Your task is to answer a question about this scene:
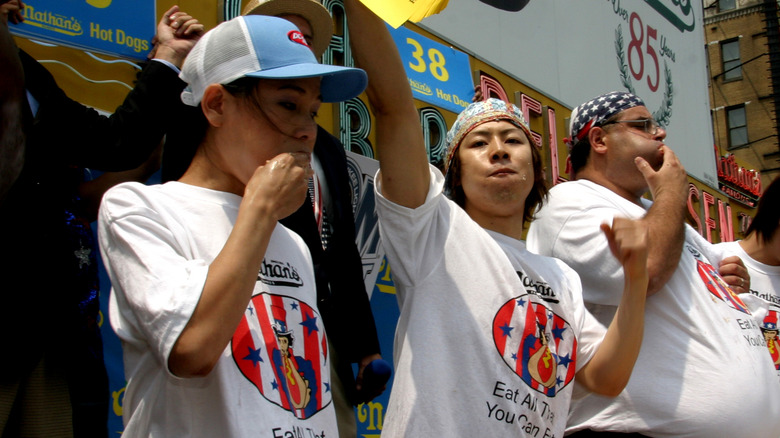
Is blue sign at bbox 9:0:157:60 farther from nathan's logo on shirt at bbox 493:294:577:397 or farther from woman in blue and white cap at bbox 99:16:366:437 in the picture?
nathan's logo on shirt at bbox 493:294:577:397

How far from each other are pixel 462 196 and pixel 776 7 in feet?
79.8

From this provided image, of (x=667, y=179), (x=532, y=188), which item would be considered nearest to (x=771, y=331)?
(x=667, y=179)

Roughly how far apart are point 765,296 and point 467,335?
2.02m

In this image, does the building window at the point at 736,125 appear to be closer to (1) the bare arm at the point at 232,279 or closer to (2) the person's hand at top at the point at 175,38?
(2) the person's hand at top at the point at 175,38

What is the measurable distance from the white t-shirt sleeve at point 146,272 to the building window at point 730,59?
1112 inches

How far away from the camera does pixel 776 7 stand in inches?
899

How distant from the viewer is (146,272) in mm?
1270

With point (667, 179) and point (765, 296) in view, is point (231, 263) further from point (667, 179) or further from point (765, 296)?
point (765, 296)

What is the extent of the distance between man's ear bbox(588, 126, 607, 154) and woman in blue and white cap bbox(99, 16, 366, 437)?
1289 millimetres

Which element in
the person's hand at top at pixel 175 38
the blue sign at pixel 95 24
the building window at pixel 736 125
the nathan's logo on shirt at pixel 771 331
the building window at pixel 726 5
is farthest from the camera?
the building window at pixel 726 5

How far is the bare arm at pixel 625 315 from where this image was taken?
A: 195 centimetres

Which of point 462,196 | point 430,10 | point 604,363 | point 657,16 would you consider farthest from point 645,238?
point 657,16

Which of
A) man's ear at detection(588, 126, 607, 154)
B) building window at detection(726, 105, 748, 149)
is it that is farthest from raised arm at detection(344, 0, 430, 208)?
building window at detection(726, 105, 748, 149)

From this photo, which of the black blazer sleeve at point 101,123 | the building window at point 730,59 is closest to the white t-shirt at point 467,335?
the black blazer sleeve at point 101,123
